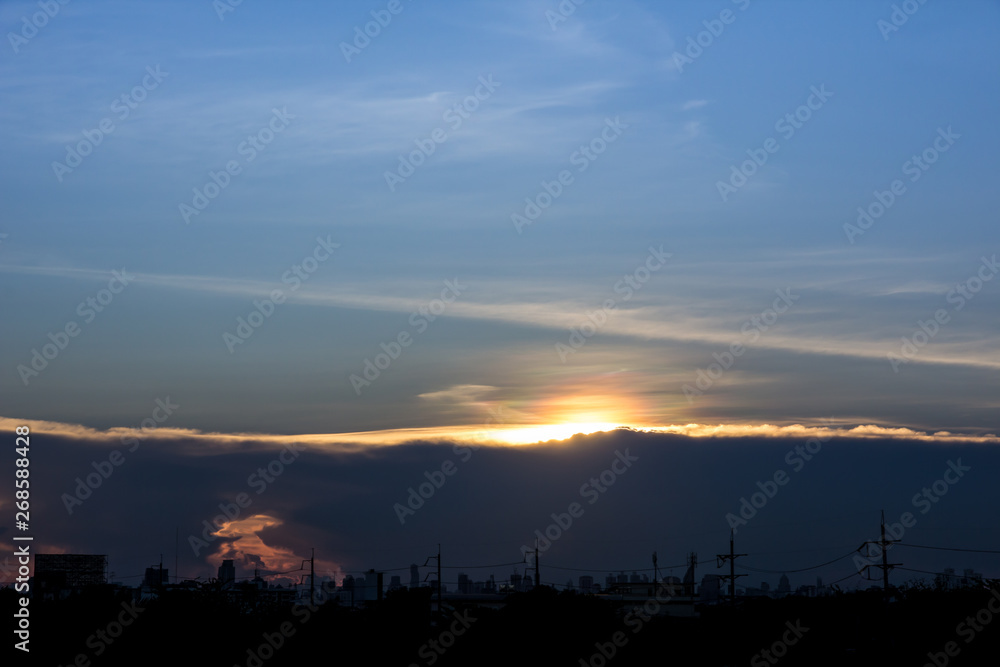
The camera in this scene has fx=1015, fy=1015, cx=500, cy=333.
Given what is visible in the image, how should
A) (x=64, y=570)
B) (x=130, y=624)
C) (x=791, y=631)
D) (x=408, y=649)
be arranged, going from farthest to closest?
1. (x=64, y=570)
2. (x=791, y=631)
3. (x=408, y=649)
4. (x=130, y=624)

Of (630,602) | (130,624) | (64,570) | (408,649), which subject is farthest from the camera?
(64,570)

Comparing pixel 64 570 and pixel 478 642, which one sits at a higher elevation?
pixel 64 570

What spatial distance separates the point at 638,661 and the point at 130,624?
80.7 ft

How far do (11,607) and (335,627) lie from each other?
702 inches

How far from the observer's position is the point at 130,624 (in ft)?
157

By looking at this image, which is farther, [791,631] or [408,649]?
[791,631]

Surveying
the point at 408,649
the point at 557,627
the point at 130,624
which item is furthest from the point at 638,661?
the point at 130,624

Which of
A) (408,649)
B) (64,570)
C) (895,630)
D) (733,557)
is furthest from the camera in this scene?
(64,570)

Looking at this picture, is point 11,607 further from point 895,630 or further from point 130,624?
point 895,630

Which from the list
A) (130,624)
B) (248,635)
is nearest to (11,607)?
(130,624)

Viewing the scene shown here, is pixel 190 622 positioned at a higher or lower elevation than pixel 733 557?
lower

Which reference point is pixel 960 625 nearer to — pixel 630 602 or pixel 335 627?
pixel 335 627

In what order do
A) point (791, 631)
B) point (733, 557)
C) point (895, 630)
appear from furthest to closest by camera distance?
point (733, 557), point (791, 631), point (895, 630)

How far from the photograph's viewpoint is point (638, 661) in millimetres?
50438
